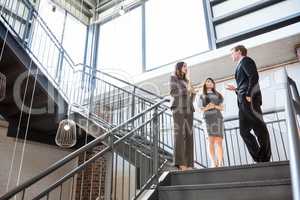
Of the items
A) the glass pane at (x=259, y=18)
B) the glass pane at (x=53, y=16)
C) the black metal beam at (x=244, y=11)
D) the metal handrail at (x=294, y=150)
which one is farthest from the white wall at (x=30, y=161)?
the metal handrail at (x=294, y=150)

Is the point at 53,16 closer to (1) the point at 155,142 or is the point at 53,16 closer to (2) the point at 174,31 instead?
(2) the point at 174,31

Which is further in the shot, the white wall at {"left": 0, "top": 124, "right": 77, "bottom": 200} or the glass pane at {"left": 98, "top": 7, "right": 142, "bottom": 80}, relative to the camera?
the glass pane at {"left": 98, "top": 7, "right": 142, "bottom": 80}

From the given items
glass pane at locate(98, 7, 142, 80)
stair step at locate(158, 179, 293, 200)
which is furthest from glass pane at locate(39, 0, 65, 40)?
stair step at locate(158, 179, 293, 200)

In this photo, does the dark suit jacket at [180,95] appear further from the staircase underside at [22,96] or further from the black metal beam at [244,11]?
the black metal beam at [244,11]

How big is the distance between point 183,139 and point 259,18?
10.6 ft

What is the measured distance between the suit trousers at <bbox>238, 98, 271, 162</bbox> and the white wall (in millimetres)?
4038

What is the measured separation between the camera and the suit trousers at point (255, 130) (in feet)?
7.13

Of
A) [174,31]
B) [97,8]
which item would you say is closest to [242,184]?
[174,31]

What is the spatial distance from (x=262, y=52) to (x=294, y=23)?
63 centimetres

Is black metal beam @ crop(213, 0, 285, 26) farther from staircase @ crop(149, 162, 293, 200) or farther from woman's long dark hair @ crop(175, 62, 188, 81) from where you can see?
staircase @ crop(149, 162, 293, 200)

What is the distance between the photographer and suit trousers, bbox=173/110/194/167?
2379 millimetres

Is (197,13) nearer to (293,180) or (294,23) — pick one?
(294,23)

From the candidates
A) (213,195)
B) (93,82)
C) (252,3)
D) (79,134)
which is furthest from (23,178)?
(252,3)

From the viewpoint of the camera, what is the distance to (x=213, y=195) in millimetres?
1716
